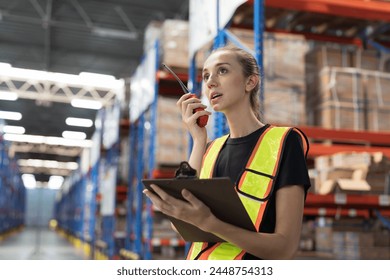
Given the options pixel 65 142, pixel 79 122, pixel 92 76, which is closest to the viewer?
pixel 92 76

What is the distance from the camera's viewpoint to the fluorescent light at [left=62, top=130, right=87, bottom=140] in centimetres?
2778

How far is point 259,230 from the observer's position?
1.17 m

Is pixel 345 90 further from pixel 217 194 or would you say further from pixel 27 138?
pixel 27 138

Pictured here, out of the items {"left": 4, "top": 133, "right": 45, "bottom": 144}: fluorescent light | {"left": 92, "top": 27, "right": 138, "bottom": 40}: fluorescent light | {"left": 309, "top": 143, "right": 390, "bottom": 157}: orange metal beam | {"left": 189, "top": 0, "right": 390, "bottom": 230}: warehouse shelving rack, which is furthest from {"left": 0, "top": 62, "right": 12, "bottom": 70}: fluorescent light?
{"left": 309, "top": 143, "right": 390, "bottom": 157}: orange metal beam

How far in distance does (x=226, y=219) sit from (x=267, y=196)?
121mm

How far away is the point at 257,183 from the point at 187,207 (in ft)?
0.70

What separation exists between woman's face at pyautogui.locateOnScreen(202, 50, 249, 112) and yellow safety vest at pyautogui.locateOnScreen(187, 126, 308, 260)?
0.14 meters


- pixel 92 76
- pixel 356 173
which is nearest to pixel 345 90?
pixel 356 173

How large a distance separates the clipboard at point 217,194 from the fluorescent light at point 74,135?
2742 centimetres

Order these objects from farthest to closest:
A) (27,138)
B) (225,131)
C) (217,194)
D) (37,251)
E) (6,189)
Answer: (27,138), (6,189), (37,251), (225,131), (217,194)

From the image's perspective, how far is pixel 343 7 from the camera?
4188mm

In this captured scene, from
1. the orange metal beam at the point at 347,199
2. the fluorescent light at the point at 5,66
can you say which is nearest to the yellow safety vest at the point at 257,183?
the orange metal beam at the point at 347,199

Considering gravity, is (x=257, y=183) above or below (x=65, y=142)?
below

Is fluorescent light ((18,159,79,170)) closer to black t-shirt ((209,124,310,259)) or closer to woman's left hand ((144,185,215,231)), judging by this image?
black t-shirt ((209,124,310,259))
